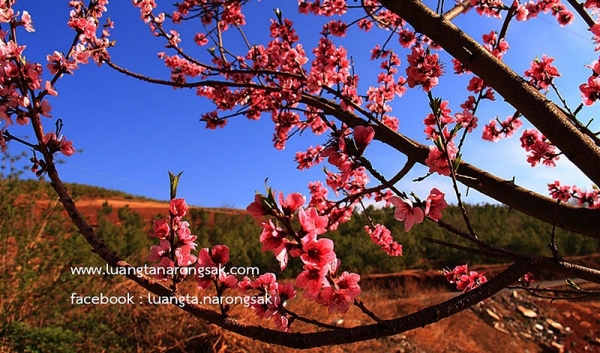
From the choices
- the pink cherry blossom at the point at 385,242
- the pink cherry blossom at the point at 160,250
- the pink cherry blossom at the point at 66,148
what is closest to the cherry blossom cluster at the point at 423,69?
the pink cherry blossom at the point at 160,250

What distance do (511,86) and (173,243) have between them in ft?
5.51

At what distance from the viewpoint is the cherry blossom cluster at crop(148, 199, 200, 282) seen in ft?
4.33

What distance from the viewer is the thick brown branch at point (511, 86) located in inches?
71.1

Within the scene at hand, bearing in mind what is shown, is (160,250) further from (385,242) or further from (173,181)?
(385,242)

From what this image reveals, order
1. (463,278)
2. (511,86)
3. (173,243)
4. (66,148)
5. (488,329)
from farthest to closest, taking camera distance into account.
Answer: (488,329)
(463,278)
(511,86)
(66,148)
(173,243)

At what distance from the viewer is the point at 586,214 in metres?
1.90

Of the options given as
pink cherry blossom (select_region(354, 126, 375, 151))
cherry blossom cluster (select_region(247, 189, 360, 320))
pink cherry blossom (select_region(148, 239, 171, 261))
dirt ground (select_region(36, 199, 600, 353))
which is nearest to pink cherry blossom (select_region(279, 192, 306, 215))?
cherry blossom cluster (select_region(247, 189, 360, 320))

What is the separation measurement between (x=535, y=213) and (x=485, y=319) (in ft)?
23.7

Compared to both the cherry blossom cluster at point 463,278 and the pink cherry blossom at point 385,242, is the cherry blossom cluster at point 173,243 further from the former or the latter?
the pink cherry blossom at point 385,242

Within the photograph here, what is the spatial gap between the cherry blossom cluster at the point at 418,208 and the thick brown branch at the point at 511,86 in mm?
934

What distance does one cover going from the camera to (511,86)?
1.88 metres

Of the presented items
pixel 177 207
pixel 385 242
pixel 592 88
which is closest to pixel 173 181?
pixel 177 207

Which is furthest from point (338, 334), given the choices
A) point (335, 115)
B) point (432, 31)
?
point (335, 115)

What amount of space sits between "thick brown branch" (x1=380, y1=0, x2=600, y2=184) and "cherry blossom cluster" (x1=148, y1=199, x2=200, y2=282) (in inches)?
60.9
